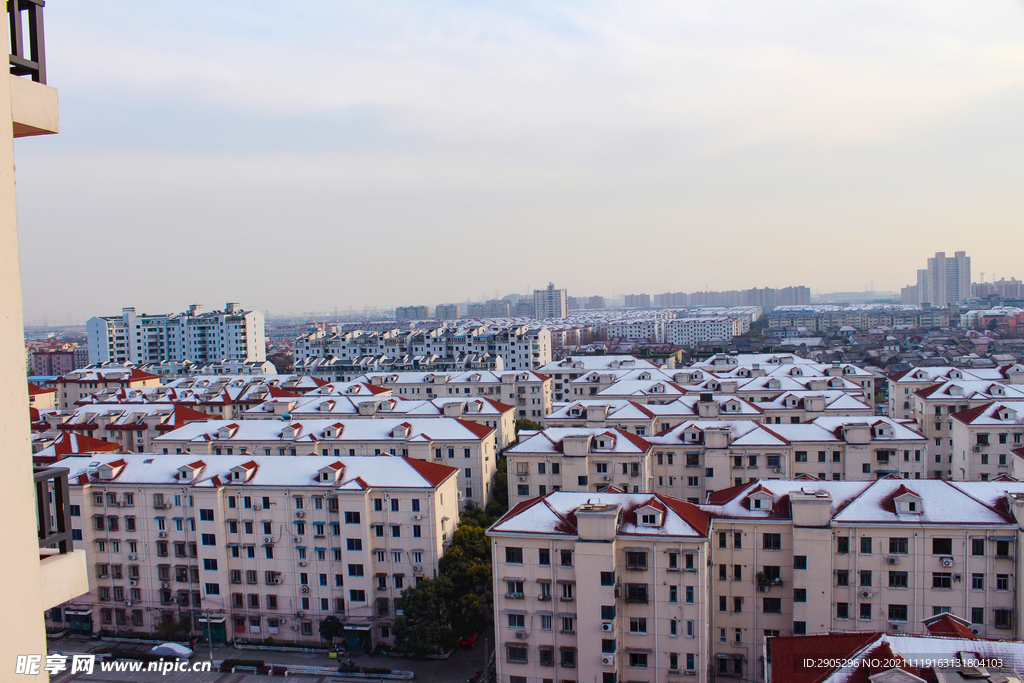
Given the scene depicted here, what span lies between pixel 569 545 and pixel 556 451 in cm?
751

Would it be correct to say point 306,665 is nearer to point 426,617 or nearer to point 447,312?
point 426,617

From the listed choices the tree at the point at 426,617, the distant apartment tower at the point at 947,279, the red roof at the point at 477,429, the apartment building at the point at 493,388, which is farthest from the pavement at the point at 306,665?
the distant apartment tower at the point at 947,279

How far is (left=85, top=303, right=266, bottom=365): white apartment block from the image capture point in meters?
63.8

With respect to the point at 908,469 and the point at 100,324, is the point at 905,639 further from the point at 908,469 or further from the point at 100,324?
the point at 100,324

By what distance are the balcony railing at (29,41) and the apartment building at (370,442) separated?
19972mm

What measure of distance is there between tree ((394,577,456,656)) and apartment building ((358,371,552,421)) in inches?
780

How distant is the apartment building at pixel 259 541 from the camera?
16.3 m

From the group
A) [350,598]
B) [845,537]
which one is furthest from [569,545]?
[350,598]

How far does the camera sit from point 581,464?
19422 millimetres

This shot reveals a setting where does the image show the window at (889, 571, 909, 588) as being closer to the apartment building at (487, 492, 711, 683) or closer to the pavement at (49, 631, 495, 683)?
the apartment building at (487, 492, 711, 683)

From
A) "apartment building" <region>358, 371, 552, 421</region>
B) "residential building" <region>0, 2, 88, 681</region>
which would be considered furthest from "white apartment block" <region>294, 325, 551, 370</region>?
"residential building" <region>0, 2, 88, 681</region>

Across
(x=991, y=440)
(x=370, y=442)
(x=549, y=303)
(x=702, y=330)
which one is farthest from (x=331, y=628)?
(x=549, y=303)

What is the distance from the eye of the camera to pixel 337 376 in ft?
160

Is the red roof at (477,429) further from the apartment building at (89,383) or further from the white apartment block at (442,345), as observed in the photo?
the apartment building at (89,383)
